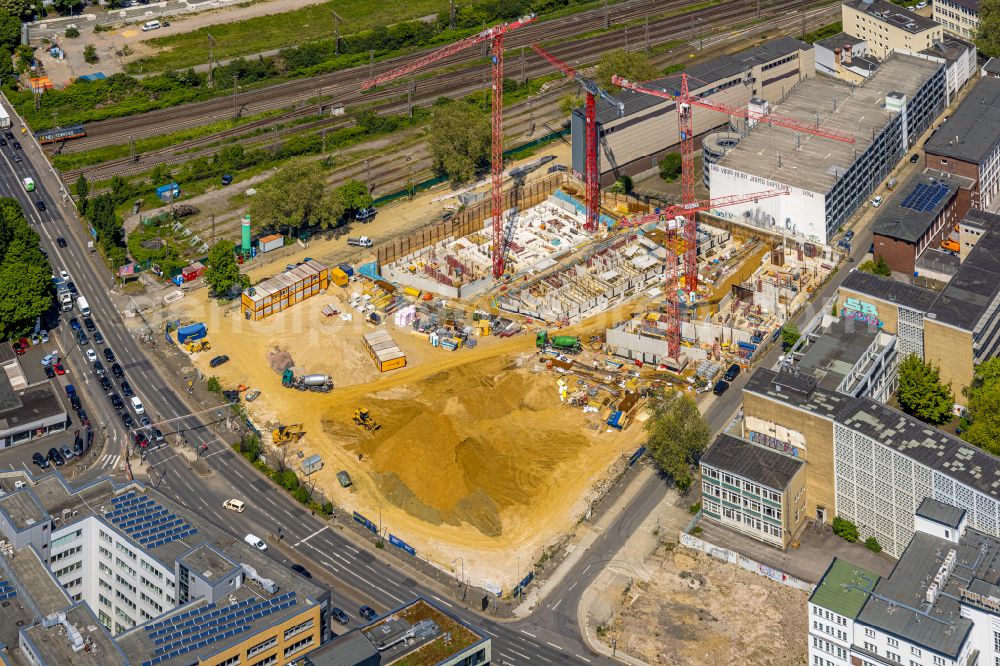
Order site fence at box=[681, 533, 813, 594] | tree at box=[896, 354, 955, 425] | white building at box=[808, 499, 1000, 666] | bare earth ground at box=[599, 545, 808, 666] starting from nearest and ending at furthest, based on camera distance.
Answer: white building at box=[808, 499, 1000, 666] → bare earth ground at box=[599, 545, 808, 666] → site fence at box=[681, 533, 813, 594] → tree at box=[896, 354, 955, 425]

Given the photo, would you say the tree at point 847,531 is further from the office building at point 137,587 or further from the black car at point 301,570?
the office building at point 137,587

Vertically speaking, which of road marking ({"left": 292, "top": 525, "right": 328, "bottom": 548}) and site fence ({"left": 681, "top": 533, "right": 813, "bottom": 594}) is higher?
road marking ({"left": 292, "top": 525, "right": 328, "bottom": 548})

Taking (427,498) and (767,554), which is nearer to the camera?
(767,554)

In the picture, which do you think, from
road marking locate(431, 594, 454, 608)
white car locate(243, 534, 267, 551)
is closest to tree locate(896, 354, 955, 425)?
road marking locate(431, 594, 454, 608)

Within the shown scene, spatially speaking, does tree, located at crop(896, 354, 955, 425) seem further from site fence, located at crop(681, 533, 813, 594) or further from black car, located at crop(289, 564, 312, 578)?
black car, located at crop(289, 564, 312, 578)

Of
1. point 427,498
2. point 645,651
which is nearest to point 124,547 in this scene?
point 427,498

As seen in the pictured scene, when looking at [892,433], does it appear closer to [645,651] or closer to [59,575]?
[645,651]

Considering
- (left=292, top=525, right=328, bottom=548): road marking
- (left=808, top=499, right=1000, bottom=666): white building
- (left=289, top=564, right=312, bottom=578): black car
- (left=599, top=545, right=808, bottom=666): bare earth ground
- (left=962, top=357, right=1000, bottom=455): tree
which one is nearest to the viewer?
(left=808, top=499, right=1000, bottom=666): white building
